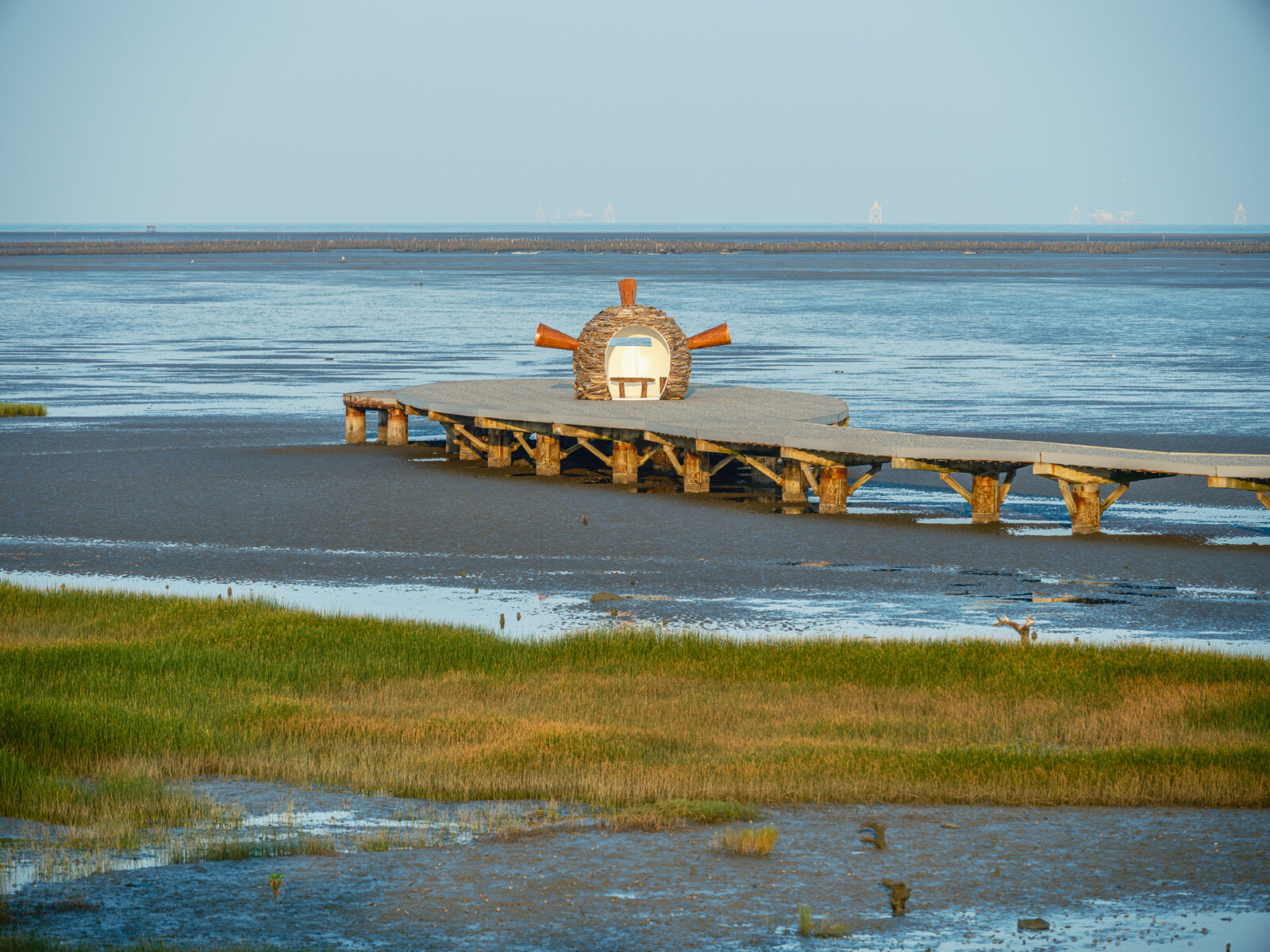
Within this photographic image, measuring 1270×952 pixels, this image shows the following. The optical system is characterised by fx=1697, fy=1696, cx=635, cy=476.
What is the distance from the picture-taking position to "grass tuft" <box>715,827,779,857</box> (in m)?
9.48

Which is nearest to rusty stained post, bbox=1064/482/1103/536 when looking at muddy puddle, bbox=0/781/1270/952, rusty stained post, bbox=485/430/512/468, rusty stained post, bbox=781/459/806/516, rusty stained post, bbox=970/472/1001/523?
rusty stained post, bbox=970/472/1001/523

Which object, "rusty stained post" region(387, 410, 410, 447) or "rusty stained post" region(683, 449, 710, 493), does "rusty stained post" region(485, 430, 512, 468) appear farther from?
"rusty stained post" region(683, 449, 710, 493)

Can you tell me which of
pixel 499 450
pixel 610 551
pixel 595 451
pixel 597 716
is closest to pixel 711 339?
pixel 595 451

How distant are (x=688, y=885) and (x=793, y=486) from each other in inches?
594

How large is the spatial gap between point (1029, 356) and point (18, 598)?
39074 mm

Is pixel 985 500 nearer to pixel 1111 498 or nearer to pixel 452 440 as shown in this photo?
pixel 1111 498

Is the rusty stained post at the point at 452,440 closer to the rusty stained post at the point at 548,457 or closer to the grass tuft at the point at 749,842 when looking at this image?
the rusty stained post at the point at 548,457

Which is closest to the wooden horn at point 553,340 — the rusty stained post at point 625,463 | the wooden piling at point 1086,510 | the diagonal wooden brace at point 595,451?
the diagonal wooden brace at point 595,451

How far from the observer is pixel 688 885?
29.5 feet

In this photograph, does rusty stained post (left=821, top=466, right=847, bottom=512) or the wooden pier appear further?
rusty stained post (left=821, top=466, right=847, bottom=512)

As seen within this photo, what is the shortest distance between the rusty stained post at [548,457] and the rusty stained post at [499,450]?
3.21 ft

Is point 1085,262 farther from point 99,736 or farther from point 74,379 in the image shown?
point 99,736

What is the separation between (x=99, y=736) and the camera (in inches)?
466

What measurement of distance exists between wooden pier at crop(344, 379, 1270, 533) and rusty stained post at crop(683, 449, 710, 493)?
0.06 feet
